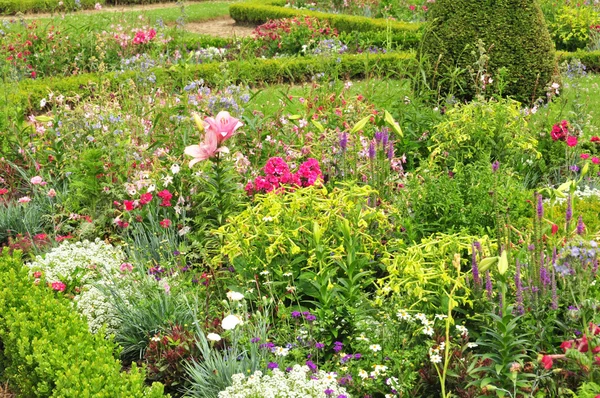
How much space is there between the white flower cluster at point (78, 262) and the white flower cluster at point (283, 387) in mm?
1749

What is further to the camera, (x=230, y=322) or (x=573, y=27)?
(x=573, y=27)

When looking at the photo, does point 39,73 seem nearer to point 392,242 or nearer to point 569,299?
point 392,242

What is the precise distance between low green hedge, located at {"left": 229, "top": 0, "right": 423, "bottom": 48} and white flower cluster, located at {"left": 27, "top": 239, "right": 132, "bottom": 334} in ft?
→ 23.6

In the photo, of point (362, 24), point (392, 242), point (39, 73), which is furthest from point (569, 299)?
point (362, 24)

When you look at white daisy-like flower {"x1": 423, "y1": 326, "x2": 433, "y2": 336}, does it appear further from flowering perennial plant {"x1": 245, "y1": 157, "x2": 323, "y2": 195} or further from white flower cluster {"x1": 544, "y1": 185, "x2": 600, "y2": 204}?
white flower cluster {"x1": 544, "y1": 185, "x2": 600, "y2": 204}

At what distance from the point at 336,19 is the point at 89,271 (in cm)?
1081

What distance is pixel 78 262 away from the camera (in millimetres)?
5277

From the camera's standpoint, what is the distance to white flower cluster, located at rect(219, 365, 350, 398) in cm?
347

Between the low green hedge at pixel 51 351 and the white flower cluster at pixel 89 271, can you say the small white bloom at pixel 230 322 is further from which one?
the white flower cluster at pixel 89 271

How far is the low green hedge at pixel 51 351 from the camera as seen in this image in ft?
12.0

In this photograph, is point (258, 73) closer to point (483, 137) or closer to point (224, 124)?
point (483, 137)

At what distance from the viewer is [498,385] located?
365cm

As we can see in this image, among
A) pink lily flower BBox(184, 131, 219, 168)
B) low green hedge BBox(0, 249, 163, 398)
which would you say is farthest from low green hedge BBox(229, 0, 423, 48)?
low green hedge BBox(0, 249, 163, 398)

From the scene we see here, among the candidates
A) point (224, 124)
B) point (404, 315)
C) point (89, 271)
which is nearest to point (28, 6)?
point (89, 271)
